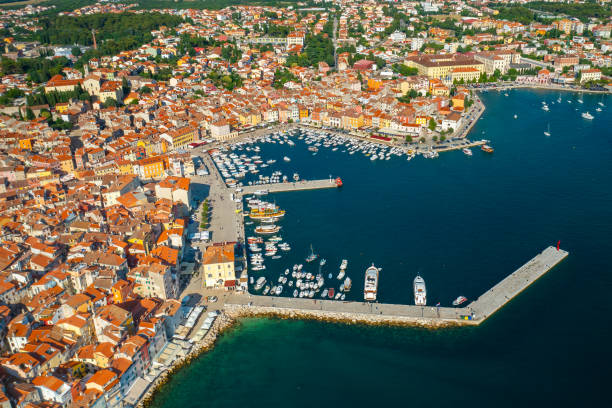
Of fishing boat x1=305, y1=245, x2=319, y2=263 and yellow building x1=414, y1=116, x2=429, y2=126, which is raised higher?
yellow building x1=414, y1=116, x2=429, y2=126

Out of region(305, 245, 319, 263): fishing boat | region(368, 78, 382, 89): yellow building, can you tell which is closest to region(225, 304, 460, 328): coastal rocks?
region(305, 245, 319, 263): fishing boat

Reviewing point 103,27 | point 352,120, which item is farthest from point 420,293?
point 103,27

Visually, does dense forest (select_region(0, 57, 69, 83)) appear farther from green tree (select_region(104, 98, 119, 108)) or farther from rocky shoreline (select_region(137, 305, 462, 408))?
rocky shoreline (select_region(137, 305, 462, 408))

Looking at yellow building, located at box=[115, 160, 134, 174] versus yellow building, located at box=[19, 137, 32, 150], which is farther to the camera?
yellow building, located at box=[19, 137, 32, 150]

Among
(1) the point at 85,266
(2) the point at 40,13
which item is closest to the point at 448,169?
(1) the point at 85,266

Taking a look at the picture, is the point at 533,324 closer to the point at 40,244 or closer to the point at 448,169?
the point at 448,169

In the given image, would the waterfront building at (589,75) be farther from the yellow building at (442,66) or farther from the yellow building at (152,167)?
the yellow building at (152,167)

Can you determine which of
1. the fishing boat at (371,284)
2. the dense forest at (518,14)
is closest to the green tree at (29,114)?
the fishing boat at (371,284)

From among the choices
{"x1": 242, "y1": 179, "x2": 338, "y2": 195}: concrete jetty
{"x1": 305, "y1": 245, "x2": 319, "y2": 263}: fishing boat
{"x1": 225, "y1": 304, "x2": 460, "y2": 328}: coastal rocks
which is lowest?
{"x1": 225, "y1": 304, "x2": 460, "y2": 328}: coastal rocks
